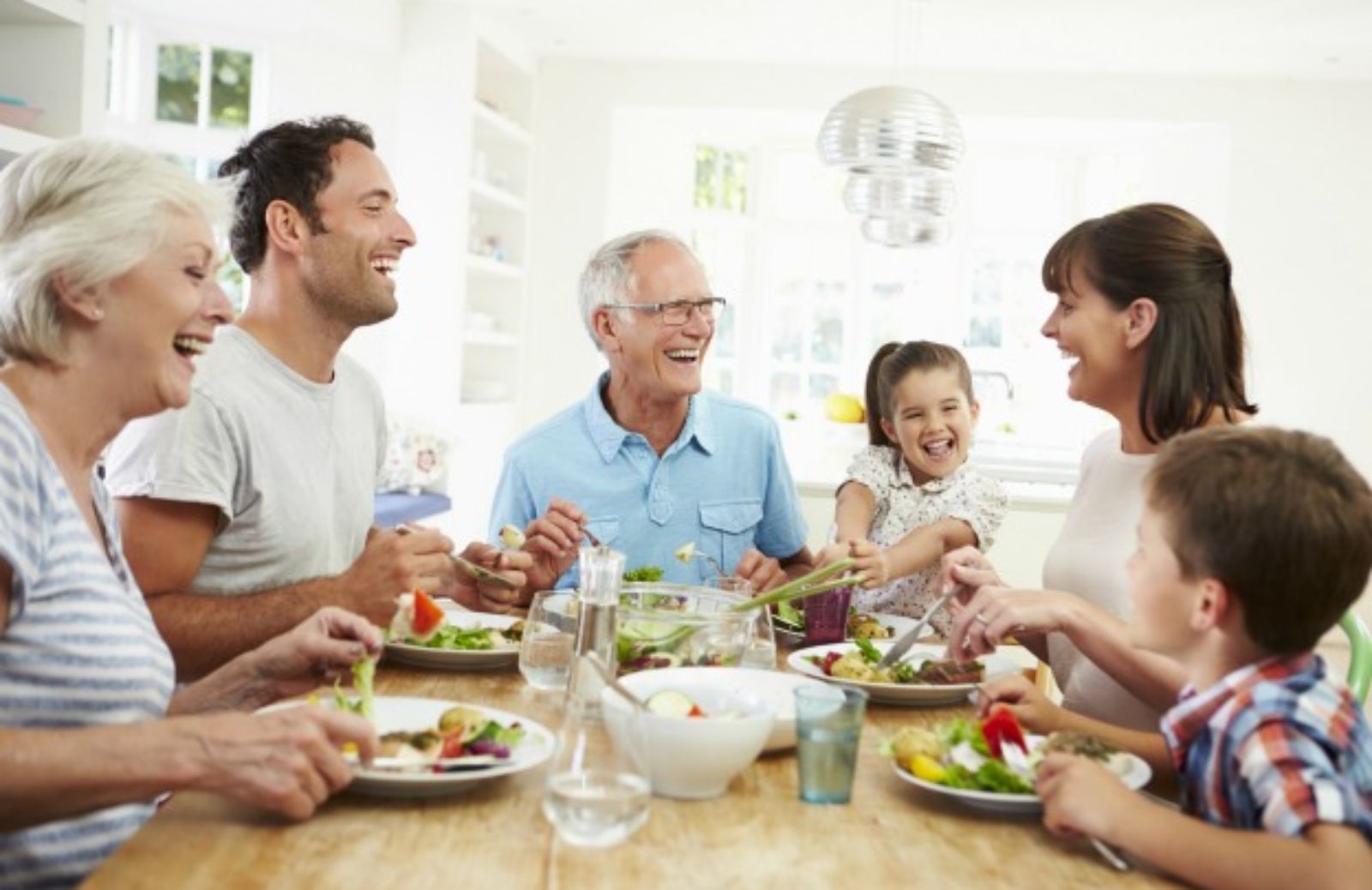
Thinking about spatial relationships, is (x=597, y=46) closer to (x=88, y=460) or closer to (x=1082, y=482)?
(x=1082, y=482)

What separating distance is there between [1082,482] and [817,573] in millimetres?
508

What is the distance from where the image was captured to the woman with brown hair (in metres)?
2.08

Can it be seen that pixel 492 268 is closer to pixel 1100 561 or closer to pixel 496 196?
pixel 496 196

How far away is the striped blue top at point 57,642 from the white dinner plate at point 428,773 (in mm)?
→ 169

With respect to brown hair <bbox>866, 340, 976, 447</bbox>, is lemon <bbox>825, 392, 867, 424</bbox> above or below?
below

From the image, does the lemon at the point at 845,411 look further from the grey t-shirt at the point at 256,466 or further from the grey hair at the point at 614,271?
the grey t-shirt at the point at 256,466

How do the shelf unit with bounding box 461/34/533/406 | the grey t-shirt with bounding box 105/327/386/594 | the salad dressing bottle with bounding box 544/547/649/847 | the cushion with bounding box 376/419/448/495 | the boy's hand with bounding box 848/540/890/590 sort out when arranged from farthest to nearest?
the shelf unit with bounding box 461/34/533/406 → the cushion with bounding box 376/419/448/495 → the boy's hand with bounding box 848/540/890/590 → the grey t-shirt with bounding box 105/327/386/594 → the salad dressing bottle with bounding box 544/547/649/847

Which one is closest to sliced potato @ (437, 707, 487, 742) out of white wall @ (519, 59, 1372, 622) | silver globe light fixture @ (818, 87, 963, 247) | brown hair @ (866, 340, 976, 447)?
brown hair @ (866, 340, 976, 447)

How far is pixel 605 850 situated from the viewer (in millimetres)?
1288

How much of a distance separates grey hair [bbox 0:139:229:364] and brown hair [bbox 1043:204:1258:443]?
1.34 metres

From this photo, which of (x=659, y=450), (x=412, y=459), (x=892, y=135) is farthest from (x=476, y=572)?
(x=412, y=459)

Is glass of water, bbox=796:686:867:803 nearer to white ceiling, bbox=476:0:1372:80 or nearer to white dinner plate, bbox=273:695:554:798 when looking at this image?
white dinner plate, bbox=273:695:554:798

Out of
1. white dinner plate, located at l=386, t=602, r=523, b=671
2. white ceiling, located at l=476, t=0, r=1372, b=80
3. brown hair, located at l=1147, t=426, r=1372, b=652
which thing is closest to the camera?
brown hair, located at l=1147, t=426, r=1372, b=652

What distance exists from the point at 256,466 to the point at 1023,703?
1221 millimetres
